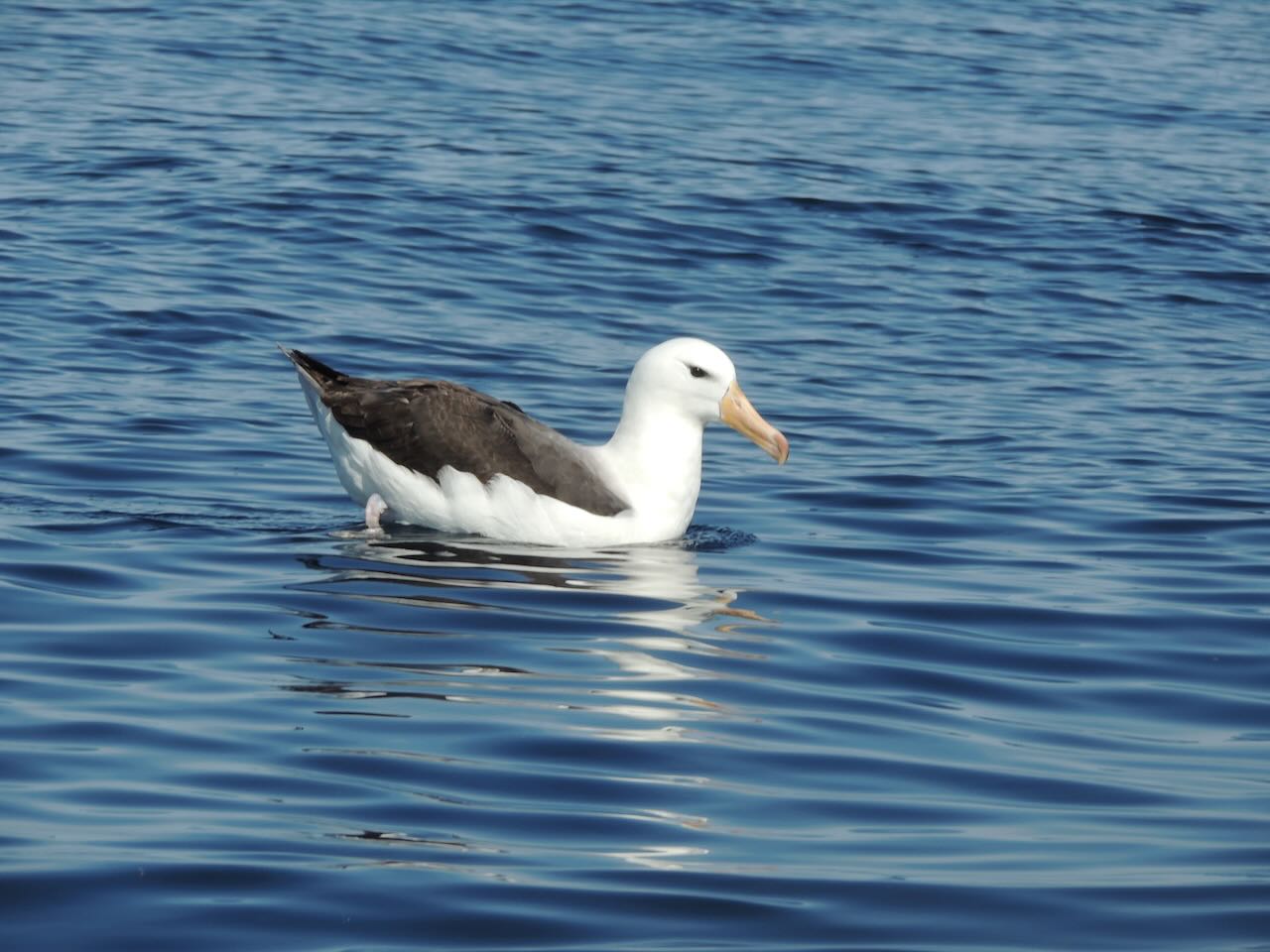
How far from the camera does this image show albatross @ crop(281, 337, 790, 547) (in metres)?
10.5

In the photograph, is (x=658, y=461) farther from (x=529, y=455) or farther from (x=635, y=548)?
(x=529, y=455)

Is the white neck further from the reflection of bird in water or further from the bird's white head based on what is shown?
the reflection of bird in water

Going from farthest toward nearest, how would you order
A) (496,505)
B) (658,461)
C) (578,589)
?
(658,461) → (496,505) → (578,589)

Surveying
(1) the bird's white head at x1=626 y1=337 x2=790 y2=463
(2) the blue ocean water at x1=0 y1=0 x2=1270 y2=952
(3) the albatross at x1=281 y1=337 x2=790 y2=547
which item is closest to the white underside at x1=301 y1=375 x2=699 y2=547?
(3) the albatross at x1=281 y1=337 x2=790 y2=547

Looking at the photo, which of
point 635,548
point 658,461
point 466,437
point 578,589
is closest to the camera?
point 578,589

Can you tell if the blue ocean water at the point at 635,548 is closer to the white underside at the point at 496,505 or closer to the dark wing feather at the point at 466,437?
the white underside at the point at 496,505

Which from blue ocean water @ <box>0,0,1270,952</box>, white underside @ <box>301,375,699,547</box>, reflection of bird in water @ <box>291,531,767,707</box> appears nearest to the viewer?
blue ocean water @ <box>0,0,1270,952</box>

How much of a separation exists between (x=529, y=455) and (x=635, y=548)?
27.8 inches

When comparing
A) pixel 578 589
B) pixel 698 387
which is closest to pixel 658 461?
pixel 698 387

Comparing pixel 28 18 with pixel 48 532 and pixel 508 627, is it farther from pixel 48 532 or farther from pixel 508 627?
pixel 508 627

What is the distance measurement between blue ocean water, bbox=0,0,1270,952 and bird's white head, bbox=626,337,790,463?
1.81ft

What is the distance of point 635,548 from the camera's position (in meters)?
10.7

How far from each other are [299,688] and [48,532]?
9.11ft

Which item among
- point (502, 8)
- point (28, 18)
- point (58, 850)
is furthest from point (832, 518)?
point (502, 8)
